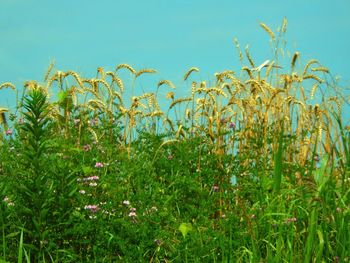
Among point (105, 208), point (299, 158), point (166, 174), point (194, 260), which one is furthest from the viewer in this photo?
point (299, 158)

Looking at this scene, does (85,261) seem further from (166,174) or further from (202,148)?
(202,148)

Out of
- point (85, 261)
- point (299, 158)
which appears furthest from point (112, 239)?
point (299, 158)

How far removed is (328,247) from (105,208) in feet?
4.76

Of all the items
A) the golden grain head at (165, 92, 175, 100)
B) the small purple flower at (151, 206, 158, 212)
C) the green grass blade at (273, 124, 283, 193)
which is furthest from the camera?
the golden grain head at (165, 92, 175, 100)

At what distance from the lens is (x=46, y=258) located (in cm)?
438

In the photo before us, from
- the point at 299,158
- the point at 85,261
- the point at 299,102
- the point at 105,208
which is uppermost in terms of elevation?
the point at 299,102

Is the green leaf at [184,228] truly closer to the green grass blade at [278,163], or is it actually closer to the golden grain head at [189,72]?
the green grass blade at [278,163]

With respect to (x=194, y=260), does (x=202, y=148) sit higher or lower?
higher

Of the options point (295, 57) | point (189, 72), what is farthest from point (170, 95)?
point (295, 57)

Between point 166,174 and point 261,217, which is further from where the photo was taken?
point 166,174

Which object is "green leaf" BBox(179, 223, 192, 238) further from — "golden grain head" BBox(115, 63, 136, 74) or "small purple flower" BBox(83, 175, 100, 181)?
"golden grain head" BBox(115, 63, 136, 74)

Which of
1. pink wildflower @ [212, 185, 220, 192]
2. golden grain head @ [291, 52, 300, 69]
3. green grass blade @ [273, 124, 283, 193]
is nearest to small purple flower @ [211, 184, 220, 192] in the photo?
pink wildflower @ [212, 185, 220, 192]

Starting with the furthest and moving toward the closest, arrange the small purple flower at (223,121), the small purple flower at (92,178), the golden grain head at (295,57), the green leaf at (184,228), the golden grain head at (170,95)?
the golden grain head at (170,95) < the golden grain head at (295,57) < the small purple flower at (223,121) < the small purple flower at (92,178) < the green leaf at (184,228)

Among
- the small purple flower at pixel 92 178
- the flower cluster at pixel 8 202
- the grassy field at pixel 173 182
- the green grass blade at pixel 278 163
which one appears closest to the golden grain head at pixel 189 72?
the grassy field at pixel 173 182
